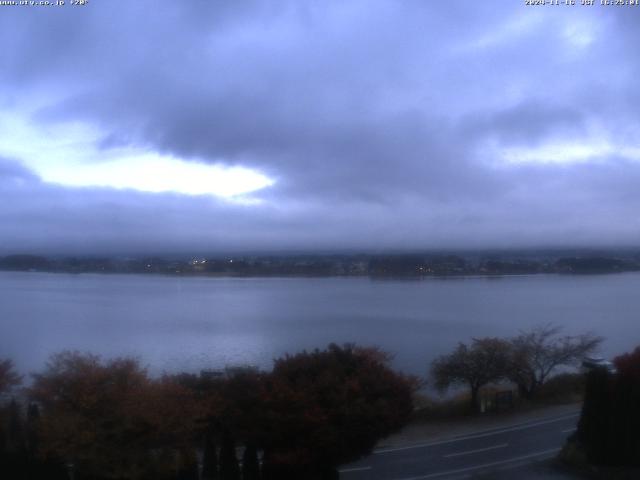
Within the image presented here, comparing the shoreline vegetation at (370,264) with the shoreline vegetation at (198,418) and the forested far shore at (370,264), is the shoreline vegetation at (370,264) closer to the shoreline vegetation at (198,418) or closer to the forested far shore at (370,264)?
the forested far shore at (370,264)

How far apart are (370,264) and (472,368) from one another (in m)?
29.0

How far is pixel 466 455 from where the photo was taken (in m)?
12.1

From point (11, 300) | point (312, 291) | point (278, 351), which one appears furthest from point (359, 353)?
point (312, 291)

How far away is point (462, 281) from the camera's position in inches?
2095

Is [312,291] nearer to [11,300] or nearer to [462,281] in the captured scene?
[462,281]

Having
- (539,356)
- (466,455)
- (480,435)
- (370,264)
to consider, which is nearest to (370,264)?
(370,264)

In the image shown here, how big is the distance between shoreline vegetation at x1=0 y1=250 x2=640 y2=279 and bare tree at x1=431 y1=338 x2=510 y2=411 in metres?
26.3

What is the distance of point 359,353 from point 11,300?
1284 inches

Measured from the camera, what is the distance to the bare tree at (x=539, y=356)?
19344mm

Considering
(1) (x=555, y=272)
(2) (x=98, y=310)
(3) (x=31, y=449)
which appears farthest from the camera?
(1) (x=555, y=272)

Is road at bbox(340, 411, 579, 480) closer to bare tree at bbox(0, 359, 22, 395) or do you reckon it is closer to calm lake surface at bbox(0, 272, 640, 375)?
bare tree at bbox(0, 359, 22, 395)

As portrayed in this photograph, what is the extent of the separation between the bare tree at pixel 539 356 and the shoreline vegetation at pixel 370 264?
24.4 m

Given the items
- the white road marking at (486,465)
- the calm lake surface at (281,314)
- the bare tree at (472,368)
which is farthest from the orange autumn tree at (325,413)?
the calm lake surface at (281,314)

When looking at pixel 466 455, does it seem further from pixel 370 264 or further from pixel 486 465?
pixel 370 264
